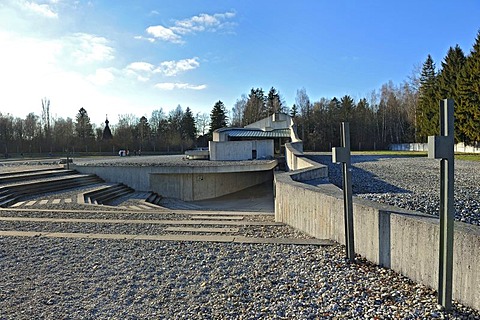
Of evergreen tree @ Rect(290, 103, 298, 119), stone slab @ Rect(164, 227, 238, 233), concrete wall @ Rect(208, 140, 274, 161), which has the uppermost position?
evergreen tree @ Rect(290, 103, 298, 119)

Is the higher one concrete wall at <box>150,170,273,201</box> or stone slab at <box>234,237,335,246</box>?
stone slab at <box>234,237,335,246</box>

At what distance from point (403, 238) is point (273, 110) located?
2431 inches

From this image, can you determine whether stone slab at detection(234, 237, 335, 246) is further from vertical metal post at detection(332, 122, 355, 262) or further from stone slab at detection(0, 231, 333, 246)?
vertical metal post at detection(332, 122, 355, 262)

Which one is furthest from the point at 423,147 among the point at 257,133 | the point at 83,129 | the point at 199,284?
the point at 83,129

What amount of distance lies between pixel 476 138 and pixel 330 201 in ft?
102

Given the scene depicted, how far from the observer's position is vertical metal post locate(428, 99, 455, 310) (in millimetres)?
2729

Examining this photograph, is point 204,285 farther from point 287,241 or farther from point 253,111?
point 253,111

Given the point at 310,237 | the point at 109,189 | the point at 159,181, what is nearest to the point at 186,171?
the point at 159,181

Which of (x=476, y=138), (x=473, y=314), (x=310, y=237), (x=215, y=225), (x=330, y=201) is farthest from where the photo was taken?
(x=476, y=138)

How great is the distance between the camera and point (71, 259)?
4.66 meters

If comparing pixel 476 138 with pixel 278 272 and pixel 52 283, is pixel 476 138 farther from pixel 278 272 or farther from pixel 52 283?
pixel 52 283

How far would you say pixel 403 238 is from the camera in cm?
367

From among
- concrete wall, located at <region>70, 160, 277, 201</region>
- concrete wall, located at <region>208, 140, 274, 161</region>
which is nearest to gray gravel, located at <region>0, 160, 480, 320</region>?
concrete wall, located at <region>70, 160, 277, 201</region>

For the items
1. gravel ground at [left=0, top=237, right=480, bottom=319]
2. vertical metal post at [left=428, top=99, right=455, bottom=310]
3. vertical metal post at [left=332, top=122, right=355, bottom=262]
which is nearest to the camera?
vertical metal post at [left=428, top=99, right=455, bottom=310]
